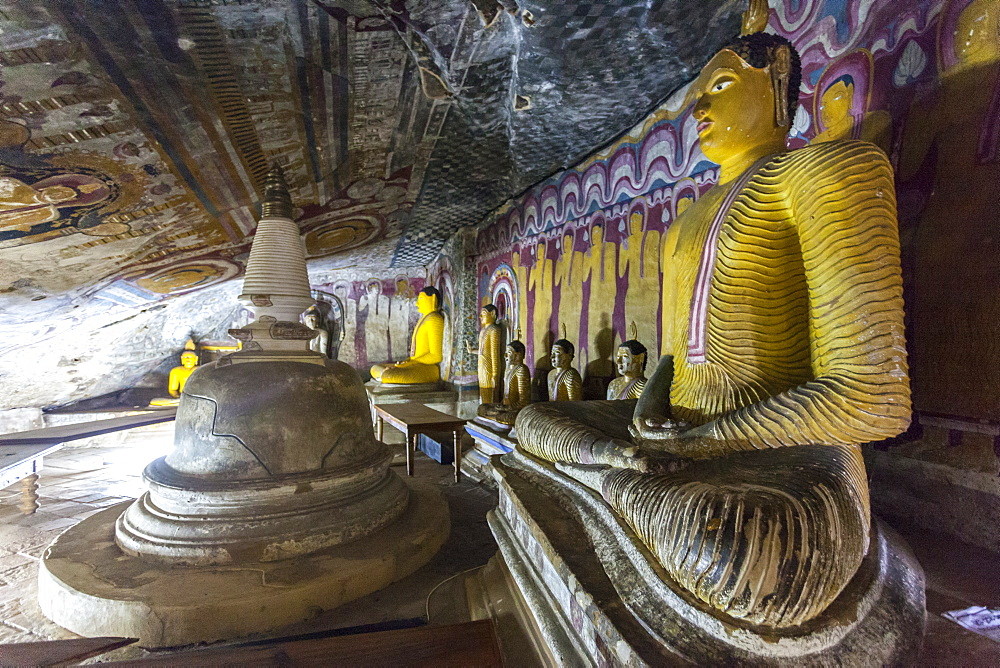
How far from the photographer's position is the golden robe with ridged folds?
975 millimetres

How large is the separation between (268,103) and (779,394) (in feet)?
12.6

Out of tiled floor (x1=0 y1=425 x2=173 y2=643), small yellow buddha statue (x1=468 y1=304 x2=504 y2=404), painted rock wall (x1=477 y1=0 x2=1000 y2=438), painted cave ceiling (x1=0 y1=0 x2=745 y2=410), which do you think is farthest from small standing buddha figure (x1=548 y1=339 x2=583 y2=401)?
tiled floor (x1=0 y1=425 x2=173 y2=643)

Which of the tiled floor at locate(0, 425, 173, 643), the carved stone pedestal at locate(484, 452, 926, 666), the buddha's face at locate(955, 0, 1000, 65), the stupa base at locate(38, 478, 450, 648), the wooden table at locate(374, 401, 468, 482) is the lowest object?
the tiled floor at locate(0, 425, 173, 643)

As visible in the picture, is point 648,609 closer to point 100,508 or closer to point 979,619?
point 979,619

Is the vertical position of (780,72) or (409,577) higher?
(780,72)

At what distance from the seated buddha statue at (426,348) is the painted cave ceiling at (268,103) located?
122 inches

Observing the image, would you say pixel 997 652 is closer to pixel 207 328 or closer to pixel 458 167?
pixel 458 167

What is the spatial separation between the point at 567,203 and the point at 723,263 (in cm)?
344

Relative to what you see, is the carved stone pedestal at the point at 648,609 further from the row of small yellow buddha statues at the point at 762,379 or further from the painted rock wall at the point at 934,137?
the painted rock wall at the point at 934,137

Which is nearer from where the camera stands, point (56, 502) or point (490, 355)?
point (56, 502)

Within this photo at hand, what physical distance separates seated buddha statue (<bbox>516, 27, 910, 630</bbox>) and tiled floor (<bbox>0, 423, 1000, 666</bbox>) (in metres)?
0.40

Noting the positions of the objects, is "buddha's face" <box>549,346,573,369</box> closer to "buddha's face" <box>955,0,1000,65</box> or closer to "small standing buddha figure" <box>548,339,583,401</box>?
"small standing buddha figure" <box>548,339,583,401</box>

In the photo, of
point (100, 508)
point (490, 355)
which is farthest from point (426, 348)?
point (100, 508)

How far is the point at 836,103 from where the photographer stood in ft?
6.97
